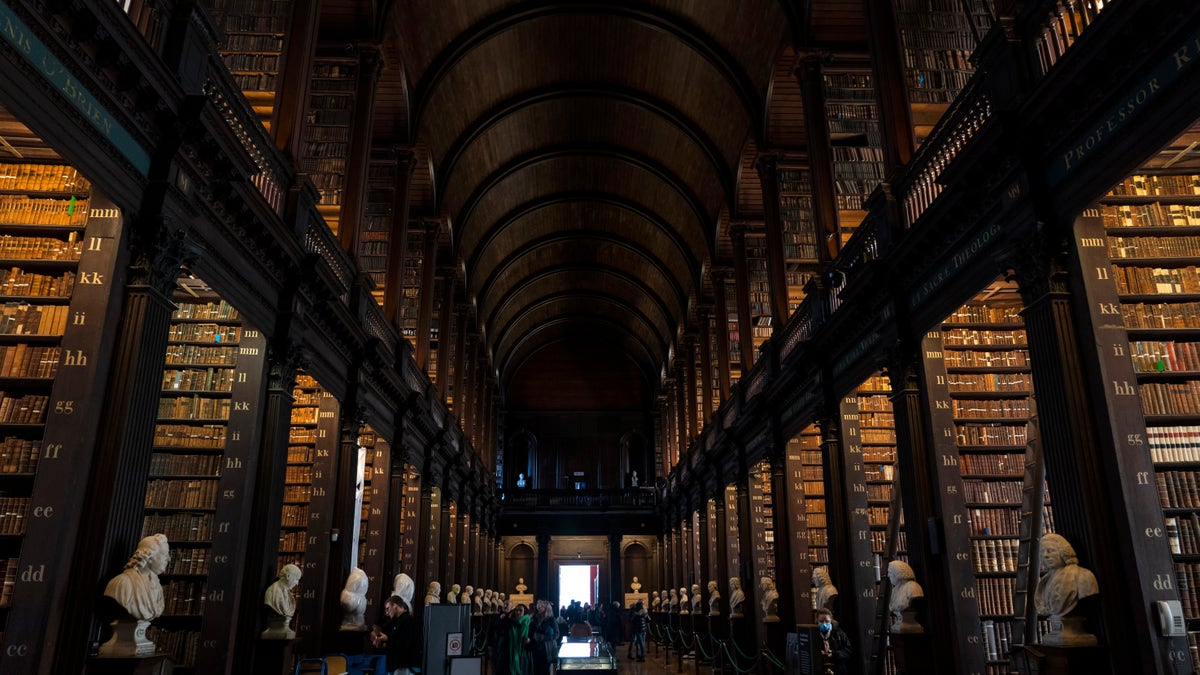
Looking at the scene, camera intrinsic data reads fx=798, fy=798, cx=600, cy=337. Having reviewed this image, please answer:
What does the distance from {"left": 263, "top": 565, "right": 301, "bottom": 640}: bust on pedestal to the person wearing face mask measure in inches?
190

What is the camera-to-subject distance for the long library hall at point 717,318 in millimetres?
4410

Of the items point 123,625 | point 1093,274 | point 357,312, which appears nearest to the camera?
point 123,625

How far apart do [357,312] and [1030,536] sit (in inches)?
280

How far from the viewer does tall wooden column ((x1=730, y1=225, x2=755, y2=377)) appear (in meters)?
13.4

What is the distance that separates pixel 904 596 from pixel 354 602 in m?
5.44

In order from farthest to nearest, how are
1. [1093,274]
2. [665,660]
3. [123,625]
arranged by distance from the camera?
1. [665,660]
2. [1093,274]
3. [123,625]

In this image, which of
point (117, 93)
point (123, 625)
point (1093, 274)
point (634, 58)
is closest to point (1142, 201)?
point (1093, 274)

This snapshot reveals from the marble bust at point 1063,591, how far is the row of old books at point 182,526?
6.22 meters

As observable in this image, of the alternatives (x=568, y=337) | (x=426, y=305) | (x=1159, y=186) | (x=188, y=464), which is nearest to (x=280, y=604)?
(x=188, y=464)

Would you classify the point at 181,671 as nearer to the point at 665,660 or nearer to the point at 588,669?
the point at 588,669

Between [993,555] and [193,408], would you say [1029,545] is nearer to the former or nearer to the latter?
[993,555]

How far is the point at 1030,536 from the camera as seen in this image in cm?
607

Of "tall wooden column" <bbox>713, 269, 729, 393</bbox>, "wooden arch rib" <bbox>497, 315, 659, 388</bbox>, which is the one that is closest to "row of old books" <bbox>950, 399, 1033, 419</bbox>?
"tall wooden column" <bbox>713, 269, 729, 393</bbox>

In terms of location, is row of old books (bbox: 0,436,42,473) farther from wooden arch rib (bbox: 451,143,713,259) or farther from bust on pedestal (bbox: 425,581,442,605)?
wooden arch rib (bbox: 451,143,713,259)
